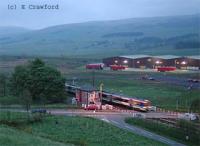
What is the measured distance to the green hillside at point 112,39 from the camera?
142 ft

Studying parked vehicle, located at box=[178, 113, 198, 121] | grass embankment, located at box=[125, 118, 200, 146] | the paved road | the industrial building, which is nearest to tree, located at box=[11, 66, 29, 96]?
Answer: the paved road

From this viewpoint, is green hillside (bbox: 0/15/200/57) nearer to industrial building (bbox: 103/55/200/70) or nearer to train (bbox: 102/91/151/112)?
industrial building (bbox: 103/55/200/70)

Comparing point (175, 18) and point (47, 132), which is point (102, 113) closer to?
point (47, 132)

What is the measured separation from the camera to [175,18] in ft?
213

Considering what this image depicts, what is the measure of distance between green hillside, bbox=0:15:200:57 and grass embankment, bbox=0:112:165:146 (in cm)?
2648

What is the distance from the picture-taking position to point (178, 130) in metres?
11.7

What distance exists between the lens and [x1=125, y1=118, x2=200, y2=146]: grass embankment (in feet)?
36.1

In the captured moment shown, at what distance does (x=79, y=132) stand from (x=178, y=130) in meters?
2.53

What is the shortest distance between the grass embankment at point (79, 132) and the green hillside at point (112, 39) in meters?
26.5

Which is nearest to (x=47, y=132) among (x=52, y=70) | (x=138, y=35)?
(x=52, y=70)

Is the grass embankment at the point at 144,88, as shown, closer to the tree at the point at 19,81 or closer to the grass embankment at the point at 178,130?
the grass embankment at the point at 178,130

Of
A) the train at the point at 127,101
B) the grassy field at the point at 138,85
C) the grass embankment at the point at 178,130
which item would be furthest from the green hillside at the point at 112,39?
the grass embankment at the point at 178,130

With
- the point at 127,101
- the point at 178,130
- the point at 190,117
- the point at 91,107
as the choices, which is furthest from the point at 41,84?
the point at 178,130

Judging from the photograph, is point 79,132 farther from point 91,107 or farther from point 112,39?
point 112,39
